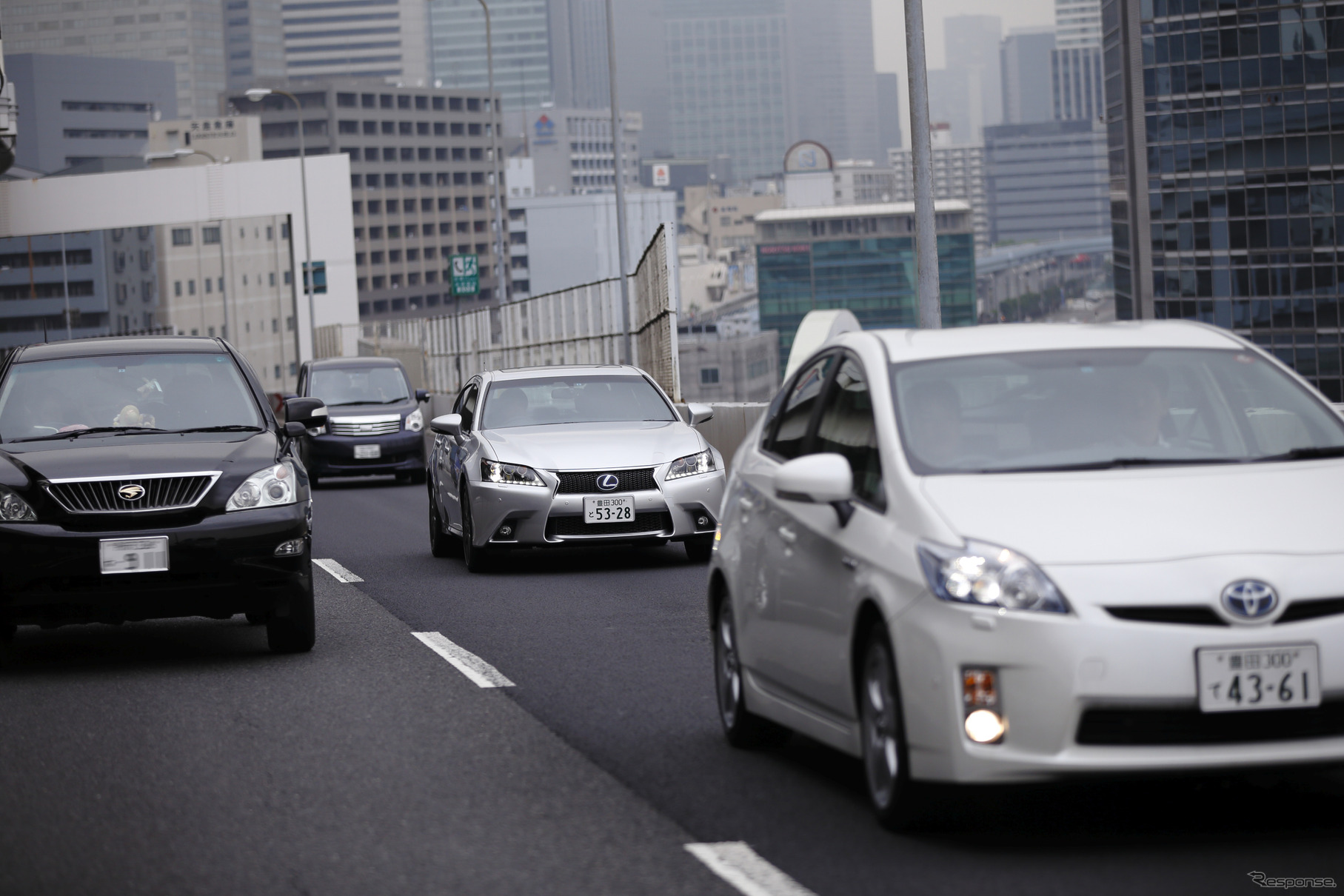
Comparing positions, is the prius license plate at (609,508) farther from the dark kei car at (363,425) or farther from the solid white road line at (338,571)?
the dark kei car at (363,425)

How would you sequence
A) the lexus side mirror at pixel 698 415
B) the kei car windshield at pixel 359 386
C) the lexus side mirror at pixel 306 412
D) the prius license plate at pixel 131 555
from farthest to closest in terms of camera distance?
the kei car windshield at pixel 359 386 → the lexus side mirror at pixel 698 415 → the lexus side mirror at pixel 306 412 → the prius license plate at pixel 131 555

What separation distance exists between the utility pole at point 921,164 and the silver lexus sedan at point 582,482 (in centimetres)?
484

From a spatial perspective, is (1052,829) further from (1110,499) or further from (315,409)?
(315,409)

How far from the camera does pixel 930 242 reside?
18.6m

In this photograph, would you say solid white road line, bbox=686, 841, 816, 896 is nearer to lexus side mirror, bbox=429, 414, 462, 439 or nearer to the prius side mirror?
the prius side mirror

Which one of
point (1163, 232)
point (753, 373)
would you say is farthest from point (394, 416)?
point (753, 373)

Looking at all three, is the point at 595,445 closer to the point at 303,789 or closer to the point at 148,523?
the point at 148,523

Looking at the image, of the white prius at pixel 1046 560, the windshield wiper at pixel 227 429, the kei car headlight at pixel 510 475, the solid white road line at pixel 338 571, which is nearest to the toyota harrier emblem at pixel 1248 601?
the white prius at pixel 1046 560

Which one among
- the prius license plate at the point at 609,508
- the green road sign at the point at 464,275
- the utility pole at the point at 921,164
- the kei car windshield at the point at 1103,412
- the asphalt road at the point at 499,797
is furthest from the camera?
the green road sign at the point at 464,275

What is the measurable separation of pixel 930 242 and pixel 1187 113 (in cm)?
9034

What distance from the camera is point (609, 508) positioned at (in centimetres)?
1352

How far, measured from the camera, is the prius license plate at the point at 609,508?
13.5 m

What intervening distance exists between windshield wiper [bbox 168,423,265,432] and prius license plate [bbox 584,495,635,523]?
3.60 m

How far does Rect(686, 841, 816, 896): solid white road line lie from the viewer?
4867mm
